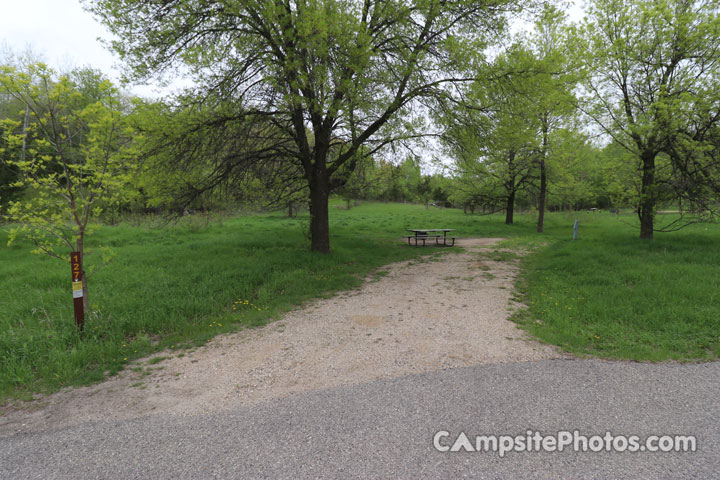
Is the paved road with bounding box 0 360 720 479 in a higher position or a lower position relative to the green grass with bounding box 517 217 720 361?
lower

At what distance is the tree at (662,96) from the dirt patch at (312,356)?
293 inches

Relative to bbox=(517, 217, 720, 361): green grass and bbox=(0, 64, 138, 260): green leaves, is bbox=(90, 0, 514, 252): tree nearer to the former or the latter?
bbox=(0, 64, 138, 260): green leaves

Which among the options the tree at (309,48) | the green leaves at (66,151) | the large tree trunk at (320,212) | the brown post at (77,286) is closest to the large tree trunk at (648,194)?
the tree at (309,48)

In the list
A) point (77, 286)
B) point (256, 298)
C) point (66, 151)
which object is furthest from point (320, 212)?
point (77, 286)

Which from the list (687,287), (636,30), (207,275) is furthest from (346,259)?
(636,30)

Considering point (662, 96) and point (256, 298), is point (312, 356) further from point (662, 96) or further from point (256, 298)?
point (662, 96)

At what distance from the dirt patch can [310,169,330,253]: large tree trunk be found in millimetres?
3888

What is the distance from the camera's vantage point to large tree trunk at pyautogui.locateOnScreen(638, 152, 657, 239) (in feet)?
33.5

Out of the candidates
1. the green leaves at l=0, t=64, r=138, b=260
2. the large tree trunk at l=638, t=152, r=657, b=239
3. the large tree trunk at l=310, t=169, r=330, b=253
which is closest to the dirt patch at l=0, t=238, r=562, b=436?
the green leaves at l=0, t=64, r=138, b=260

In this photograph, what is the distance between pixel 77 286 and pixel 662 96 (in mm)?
14910

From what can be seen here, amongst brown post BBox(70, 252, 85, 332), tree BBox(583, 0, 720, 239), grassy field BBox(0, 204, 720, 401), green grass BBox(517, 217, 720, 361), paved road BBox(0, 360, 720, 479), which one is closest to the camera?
paved road BBox(0, 360, 720, 479)

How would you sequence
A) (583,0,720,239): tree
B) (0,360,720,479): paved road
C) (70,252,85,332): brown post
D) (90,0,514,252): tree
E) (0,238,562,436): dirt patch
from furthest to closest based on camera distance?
(583,0,720,239): tree → (90,0,514,252): tree → (70,252,85,332): brown post → (0,238,562,436): dirt patch → (0,360,720,479): paved road

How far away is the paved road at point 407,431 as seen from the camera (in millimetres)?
2336

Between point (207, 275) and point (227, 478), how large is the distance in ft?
20.1
